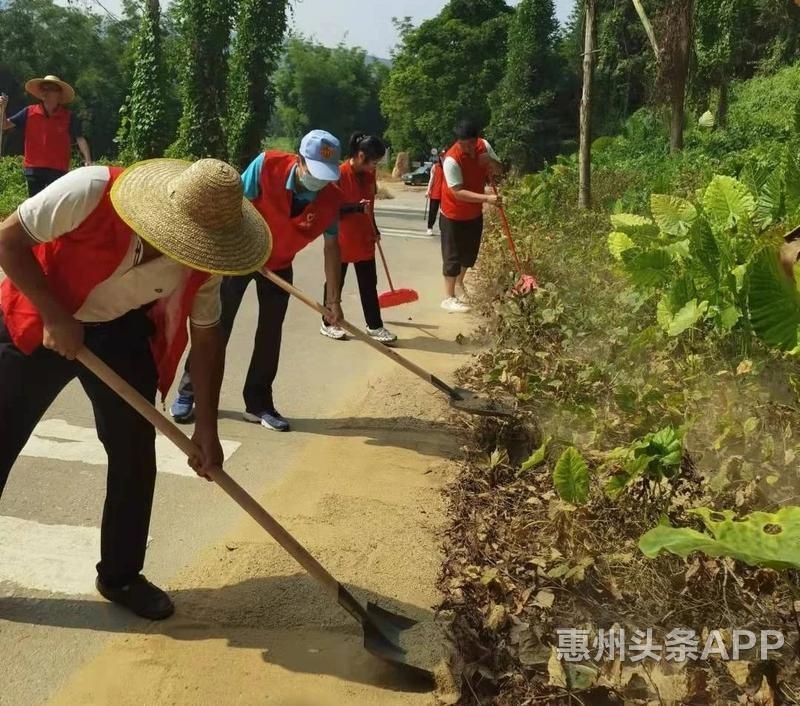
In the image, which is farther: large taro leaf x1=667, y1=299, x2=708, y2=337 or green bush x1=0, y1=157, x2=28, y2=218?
green bush x1=0, y1=157, x2=28, y2=218

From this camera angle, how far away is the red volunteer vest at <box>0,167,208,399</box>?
2.29m

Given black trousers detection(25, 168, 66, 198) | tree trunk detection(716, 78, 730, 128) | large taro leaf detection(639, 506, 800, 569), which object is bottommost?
large taro leaf detection(639, 506, 800, 569)

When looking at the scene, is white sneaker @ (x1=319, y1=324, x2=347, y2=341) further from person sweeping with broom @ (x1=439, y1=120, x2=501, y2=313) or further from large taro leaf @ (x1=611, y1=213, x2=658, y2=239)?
large taro leaf @ (x1=611, y1=213, x2=658, y2=239)

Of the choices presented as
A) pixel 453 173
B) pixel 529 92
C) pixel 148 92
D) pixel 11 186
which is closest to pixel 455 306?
pixel 453 173

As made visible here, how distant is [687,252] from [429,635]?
2693 mm

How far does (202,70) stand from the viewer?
1662cm

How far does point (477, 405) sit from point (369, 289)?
7.08 ft

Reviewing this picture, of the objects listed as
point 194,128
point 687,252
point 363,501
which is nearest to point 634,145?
point 194,128

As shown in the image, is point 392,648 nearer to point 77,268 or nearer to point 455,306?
point 77,268

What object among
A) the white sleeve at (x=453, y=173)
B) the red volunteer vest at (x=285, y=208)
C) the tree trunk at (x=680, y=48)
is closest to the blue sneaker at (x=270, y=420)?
the red volunteer vest at (x=285, y=208)

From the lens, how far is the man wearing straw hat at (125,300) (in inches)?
85.9

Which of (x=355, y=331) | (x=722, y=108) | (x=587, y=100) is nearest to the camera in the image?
(x=355, y=331)

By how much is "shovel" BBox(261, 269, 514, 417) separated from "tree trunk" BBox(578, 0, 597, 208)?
5433 millimetres

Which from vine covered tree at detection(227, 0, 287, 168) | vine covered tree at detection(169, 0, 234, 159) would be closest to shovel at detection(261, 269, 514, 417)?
vine covered tree at detection(169, 0, 234, 159)
